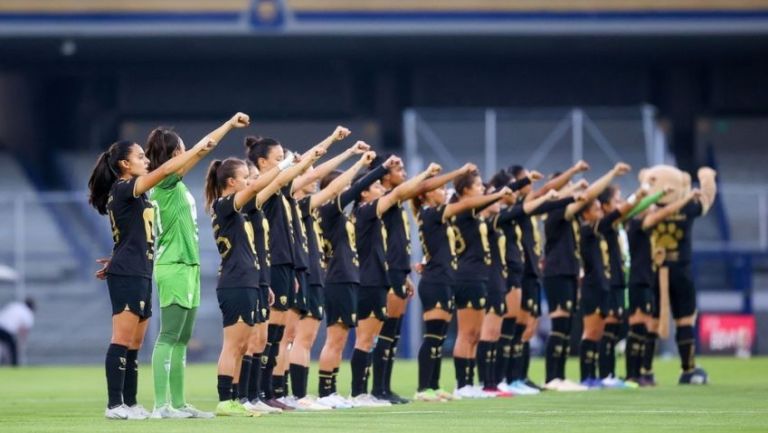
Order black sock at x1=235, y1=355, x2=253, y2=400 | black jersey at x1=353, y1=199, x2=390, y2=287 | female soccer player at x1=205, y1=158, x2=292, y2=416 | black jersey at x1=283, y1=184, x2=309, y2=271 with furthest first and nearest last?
black jersey at x1=353, y1=199, x2=390, y2=287 → black jersey at x1=283, y1=184, x2=309, y2=271 → black sock at x1=235, y1=355, x2=253, y2=400 → female soccer player at x1=205, y1=158, x2=292, y2=416

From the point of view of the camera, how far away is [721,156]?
38844 mm

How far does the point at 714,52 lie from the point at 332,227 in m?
23.7

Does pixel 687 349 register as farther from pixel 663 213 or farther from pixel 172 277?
pixel 172 277

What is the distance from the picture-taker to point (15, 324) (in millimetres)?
30844

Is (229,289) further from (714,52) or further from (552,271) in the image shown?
(714,52)

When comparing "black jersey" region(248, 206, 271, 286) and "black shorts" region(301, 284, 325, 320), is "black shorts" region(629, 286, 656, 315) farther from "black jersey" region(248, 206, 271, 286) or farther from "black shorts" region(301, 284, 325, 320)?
"black jersey" region(248, 206, 271, 286)

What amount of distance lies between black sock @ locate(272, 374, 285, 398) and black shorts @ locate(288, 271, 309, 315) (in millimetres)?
631

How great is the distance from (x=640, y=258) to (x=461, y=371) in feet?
11.8

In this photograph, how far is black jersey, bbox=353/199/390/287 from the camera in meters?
16.0

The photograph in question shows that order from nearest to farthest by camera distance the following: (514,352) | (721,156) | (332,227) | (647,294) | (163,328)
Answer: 1. (163,328)
2. (332,227)
3. (514,352)
4. (647,294)
5. (721,156)

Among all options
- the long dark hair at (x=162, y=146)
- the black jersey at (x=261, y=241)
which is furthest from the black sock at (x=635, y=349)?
the long dark hair at (x=162, y=146)

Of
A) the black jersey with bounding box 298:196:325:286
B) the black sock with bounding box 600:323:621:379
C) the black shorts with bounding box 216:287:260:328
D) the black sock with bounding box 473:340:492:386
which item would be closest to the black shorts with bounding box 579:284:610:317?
the black sock with bounding box 600:323:621:379

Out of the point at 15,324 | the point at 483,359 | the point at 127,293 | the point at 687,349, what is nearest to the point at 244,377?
the point at 127,293

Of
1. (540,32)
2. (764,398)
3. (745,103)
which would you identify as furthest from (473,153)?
(764,398)
